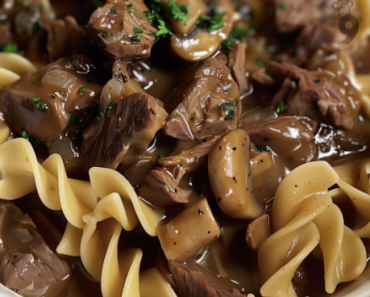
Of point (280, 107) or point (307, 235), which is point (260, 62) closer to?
point (280, 107)

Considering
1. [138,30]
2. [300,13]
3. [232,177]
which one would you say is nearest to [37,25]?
[138,30]

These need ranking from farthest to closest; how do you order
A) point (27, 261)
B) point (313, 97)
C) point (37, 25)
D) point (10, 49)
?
point (37, 25) < point (10, 49) < point (313, 97) < point (27, 261)

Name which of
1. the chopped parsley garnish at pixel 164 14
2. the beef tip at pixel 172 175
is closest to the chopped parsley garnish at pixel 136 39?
the chopped parsley garnish at pixel 164 14

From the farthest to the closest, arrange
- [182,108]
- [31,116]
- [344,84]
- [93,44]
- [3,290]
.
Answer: [344,84]
[93,44]
[31,116]
[182,108]
[3,290]

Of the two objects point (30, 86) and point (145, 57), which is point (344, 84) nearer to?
point (145, 57)

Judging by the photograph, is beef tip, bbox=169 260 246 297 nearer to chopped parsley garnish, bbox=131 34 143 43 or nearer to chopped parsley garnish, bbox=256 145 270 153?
chopped parsley garnish, bbox=256 145 270 153

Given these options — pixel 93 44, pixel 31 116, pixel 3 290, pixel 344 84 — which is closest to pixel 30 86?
pixel 31 116
